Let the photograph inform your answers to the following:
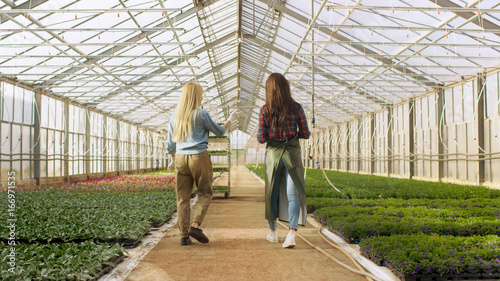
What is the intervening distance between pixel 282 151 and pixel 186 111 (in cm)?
110

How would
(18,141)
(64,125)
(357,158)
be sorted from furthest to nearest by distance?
1. (357,158)
2. (64,125)
3. (18,141)

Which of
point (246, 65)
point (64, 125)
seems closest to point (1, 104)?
point (64, 125)

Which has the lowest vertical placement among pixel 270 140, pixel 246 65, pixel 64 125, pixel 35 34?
pixel 270 140

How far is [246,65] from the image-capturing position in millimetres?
21984

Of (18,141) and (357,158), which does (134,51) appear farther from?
(357,158)

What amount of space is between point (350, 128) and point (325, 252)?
2801 cm

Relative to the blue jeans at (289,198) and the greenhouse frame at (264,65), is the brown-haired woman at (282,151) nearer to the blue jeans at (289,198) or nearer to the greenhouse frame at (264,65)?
the blue jeans at (289,198)

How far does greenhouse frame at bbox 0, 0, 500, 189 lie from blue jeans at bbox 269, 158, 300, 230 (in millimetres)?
3188

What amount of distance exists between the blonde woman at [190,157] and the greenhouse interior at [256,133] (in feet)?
1.08

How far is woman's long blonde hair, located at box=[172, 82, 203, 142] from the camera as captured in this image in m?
4.23

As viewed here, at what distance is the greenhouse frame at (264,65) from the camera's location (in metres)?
10.7

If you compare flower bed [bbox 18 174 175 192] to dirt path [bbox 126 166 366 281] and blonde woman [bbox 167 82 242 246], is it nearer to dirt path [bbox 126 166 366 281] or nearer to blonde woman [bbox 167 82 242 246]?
dirt path [bbox 126 166 366 281]

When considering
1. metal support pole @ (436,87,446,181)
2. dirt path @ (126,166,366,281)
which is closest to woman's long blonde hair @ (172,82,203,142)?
dirt path @ (126,166,366,281)

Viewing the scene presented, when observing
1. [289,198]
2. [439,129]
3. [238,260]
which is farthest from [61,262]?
[439,129]
